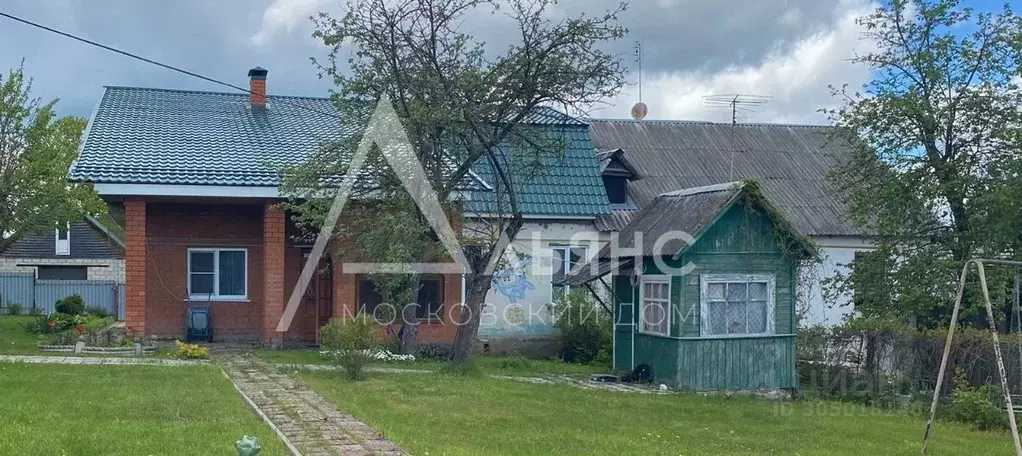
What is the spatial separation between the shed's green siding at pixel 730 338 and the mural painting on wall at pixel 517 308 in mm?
5968

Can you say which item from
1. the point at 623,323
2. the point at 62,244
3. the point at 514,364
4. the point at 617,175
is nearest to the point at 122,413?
the point at 514,364

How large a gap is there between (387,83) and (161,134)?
7370 mm

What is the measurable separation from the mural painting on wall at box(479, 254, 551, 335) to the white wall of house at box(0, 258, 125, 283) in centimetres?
2143

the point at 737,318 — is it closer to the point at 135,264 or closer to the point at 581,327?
the point at 581,327

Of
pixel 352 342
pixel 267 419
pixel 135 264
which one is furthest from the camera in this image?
pixel 135 264

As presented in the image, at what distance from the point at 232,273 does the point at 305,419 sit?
36.6 feet

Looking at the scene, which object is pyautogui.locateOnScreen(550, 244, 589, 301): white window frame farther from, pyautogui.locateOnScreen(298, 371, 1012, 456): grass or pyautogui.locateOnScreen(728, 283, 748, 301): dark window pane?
pyautogui.locateOnScreen(298, 371, 1012, 456): grass

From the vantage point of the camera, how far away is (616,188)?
2569cm

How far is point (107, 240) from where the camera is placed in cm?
4122

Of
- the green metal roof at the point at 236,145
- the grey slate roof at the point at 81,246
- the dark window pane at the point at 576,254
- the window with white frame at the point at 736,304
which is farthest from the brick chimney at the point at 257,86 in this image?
the grey slate roof at the point at 81,246

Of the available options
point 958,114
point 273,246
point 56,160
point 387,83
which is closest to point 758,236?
point 958,114

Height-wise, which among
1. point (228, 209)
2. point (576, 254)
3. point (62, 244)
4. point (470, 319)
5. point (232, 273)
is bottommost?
point (470, 319)

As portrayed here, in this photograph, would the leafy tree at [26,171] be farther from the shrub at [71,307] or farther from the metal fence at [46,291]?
the metal fence at [46,291]

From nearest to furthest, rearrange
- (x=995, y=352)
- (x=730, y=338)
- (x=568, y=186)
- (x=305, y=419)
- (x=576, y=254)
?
1. (x=995, y=352)
2. (x=305, y=419)
3. (x=730, y=338)
4. (x=576, y=254)
5. (x=568, y=186)
